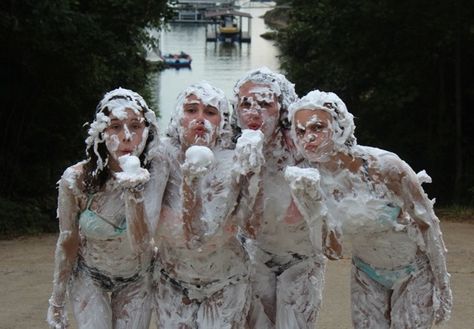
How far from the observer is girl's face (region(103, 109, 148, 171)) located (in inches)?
170

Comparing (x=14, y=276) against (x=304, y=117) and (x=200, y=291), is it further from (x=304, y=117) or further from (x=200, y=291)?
(x=304, y=117)

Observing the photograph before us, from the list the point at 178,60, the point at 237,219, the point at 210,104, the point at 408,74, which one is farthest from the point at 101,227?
the point at 178,60

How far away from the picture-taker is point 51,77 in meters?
12.5

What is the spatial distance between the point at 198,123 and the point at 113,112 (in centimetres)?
44

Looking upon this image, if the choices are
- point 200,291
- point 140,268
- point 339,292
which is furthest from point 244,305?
point 339,292

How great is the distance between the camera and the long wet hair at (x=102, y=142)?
14.3ft

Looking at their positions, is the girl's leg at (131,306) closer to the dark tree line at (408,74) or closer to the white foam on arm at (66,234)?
the white foam on arm at (66,234)

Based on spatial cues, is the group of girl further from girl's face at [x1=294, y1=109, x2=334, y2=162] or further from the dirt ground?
the dirt ground

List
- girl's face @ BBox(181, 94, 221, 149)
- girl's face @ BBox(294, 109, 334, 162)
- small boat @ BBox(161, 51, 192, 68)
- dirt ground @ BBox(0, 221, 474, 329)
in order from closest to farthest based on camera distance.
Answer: girl's face @ BBox(294, 109, 334, 162) < girl's face @ BBox(181, 94, 221, 149) < dirt ground @ BBox(0, 221, 474, 329) < small boat @ BBox(161, 51, 192, 68)

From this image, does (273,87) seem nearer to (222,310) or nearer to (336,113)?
(336,113)

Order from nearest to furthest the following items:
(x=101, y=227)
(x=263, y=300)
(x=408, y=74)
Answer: (x=101, y=227)
(x=263, y=300)
(x=408, y=74)

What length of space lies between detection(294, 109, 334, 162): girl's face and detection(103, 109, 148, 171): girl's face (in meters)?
0.79

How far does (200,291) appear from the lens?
439 cm

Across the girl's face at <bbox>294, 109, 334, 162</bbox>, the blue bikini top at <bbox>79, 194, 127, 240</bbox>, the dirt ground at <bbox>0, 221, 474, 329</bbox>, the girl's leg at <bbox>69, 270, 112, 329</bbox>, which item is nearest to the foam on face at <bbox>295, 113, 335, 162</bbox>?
the girl's face at <bbox>294, 109, 334, 162</bbox>
